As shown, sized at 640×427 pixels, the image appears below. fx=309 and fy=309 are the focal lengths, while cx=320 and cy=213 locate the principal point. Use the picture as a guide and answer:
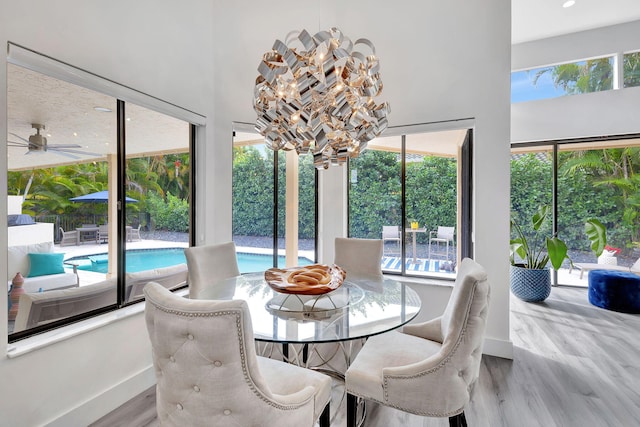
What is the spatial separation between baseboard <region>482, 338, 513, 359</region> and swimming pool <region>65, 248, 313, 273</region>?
2.48 meters

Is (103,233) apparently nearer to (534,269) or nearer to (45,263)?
(45,263)

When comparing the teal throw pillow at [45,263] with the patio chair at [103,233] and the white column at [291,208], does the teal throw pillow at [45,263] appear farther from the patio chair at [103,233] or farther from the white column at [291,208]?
the white column at [291,208]

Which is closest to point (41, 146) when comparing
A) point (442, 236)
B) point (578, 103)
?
point (442, 236)

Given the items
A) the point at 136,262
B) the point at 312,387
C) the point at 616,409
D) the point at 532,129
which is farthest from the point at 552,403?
the point at 532,129

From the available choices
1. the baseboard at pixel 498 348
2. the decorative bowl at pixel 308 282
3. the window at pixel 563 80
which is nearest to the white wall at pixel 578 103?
the window at pixel 563 80

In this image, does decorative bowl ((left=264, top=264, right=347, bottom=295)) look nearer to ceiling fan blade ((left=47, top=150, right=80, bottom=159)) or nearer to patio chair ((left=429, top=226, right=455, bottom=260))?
ceiling fan blade ((left=47, top=150, right=80, bottom=159))

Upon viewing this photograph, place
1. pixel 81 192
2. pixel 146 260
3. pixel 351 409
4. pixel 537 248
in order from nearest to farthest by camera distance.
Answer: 1. pixel 351 409
2. pixel 81 192
3. pixel 146 260
4. pixel 537 248

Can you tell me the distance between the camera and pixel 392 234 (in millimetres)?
3750

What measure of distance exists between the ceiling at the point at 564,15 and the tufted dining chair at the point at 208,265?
4.90 meters

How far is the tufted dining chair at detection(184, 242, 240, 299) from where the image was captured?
2.39m

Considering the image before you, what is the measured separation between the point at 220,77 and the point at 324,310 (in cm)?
279

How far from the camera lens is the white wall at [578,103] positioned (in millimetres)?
4586

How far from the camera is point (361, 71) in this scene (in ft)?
6.51

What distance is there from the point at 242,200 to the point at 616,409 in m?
3.71
